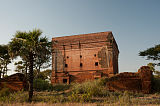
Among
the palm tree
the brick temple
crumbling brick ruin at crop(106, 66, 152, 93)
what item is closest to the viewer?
the palm tree

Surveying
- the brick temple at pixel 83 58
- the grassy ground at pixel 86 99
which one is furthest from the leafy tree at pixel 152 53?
the grassy ground at pixel 86 99

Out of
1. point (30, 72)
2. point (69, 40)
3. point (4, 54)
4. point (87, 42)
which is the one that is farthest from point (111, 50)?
point (4, 54)

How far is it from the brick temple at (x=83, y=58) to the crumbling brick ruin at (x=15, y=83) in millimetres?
7251

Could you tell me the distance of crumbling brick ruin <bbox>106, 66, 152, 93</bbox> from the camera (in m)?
11.6

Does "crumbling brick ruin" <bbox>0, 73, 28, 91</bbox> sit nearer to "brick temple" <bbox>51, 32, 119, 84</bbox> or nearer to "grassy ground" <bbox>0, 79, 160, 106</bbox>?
"grassy ground" <bbox>0, 79, 160, 106</bbox>

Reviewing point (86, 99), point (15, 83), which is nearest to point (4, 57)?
point (15, 83)

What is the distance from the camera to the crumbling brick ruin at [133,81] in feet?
38.1

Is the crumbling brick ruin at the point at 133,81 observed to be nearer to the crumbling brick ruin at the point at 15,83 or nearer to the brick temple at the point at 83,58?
the brick temple at the point at 83,58

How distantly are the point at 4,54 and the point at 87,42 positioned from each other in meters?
12.3

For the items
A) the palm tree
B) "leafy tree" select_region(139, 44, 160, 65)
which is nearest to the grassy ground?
the palm tree

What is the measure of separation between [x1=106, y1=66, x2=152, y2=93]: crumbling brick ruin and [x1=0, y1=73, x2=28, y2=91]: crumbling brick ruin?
8.17 metres

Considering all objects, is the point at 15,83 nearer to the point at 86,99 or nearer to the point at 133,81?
the point at 86,99

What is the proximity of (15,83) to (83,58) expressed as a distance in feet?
34.2

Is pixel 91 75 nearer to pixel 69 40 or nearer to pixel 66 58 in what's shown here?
pixel 66 58
